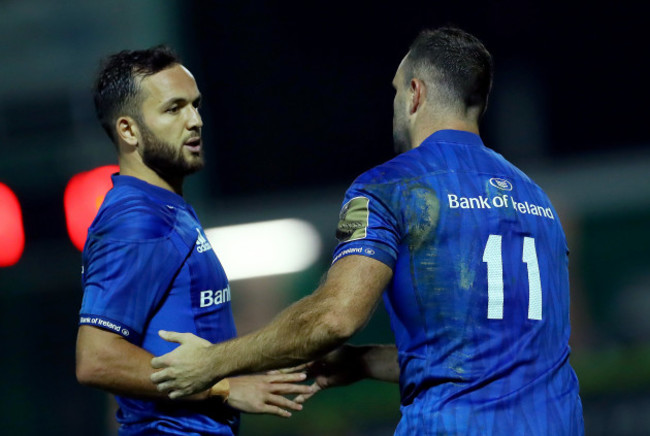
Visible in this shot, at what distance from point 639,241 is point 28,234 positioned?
29.3 feet

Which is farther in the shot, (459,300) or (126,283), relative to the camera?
(126,283)

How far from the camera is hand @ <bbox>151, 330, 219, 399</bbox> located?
2863mm

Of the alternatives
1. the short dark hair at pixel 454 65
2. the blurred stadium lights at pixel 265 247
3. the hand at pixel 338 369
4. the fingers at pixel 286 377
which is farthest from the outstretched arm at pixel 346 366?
the blurred stadium lights at pixel 265 247

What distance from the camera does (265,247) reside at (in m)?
12.8

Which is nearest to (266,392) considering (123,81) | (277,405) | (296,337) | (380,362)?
(277,405)

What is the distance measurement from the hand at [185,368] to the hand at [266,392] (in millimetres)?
492

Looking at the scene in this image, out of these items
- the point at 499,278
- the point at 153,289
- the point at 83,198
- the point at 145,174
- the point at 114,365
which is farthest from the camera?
the point at 83,198

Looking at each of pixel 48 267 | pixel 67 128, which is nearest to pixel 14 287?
pixel 48 267

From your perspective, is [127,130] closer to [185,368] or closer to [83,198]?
[185,368]

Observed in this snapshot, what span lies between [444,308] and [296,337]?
48 cm

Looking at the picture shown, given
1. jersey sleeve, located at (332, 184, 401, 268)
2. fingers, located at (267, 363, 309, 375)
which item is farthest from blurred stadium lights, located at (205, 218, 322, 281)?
jersey sleeve, located at (332, 184, 401, 268)

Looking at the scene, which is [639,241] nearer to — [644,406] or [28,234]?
[644,406]

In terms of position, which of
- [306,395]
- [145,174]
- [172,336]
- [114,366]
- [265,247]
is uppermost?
[145,174]

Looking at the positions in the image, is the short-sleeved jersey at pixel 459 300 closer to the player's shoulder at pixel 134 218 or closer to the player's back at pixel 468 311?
the player's back at pixel 468 311
